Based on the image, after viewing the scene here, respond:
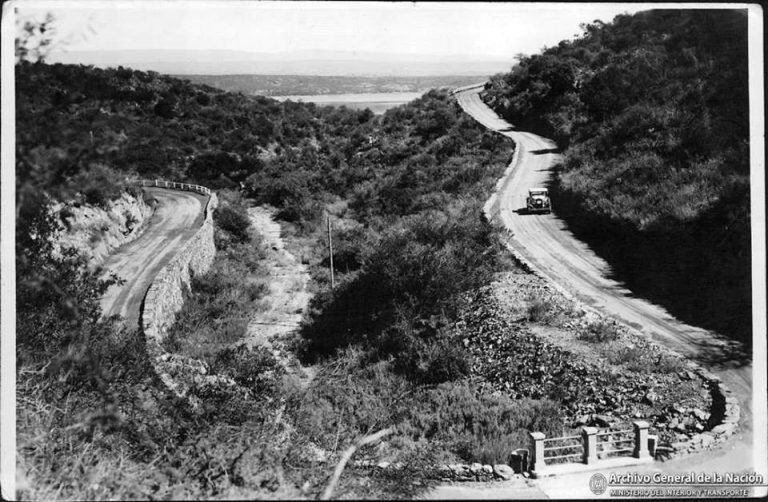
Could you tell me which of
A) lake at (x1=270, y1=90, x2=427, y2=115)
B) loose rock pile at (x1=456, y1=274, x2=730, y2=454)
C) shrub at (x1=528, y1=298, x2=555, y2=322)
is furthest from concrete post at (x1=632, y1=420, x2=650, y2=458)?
lake at (x1=270, y1=90, x2=427, y2=115)

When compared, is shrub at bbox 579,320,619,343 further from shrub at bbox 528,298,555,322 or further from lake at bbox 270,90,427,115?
lake at bbox 270,90,427,115

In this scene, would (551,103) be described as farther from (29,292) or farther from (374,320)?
(29,292)

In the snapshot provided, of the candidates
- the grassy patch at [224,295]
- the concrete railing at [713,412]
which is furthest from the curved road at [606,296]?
the grassy patch at [224,295]

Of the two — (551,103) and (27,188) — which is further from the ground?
(551,103)

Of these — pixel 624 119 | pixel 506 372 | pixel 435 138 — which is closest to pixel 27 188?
pixel 506 372

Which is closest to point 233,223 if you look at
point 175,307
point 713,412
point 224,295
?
point 224,295
